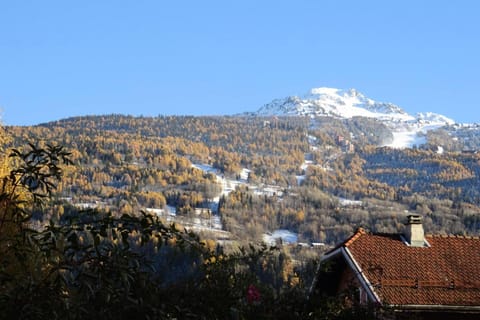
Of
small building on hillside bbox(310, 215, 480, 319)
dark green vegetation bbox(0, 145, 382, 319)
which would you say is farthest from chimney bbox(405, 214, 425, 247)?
dark green vegetation bbox(0, 145, 382, 319)

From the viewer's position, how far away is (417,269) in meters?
20.0

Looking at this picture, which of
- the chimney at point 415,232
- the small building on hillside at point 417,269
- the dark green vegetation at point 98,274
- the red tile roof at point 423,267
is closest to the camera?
the dark green vegetation at point 98,274

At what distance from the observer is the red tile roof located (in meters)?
18.5

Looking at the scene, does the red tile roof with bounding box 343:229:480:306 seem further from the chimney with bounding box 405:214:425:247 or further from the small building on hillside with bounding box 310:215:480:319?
the chimney with bounding box 405:214:425:247

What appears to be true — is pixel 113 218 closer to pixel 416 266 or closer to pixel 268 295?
pixel 268 295

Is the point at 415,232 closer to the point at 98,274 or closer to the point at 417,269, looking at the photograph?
the point at 417,269

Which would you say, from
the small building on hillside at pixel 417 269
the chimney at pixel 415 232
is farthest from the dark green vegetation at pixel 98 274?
the chimney at pixel 415 232

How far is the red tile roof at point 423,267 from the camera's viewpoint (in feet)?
60.6

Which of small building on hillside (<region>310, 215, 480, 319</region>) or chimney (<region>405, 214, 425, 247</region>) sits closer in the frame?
small building on hillside (<region>310, 215, 480, 319</region>)

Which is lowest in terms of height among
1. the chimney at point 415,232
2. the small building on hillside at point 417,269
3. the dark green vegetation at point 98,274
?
the small building on hillside at point 417,269

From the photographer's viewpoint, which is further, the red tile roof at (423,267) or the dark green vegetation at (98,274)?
the red tile roof at (423,267)

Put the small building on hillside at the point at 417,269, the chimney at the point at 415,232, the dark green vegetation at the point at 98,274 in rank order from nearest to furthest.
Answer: the dark green vegetation at the point at 98,274 < the small building on hillside at the point at 417,269 < the chimney at the point at 415,232

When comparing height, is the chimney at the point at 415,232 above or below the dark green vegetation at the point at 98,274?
below

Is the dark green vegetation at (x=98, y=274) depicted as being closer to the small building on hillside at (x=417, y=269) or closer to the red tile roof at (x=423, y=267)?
the small building on hillside at (x=417, y=269)
